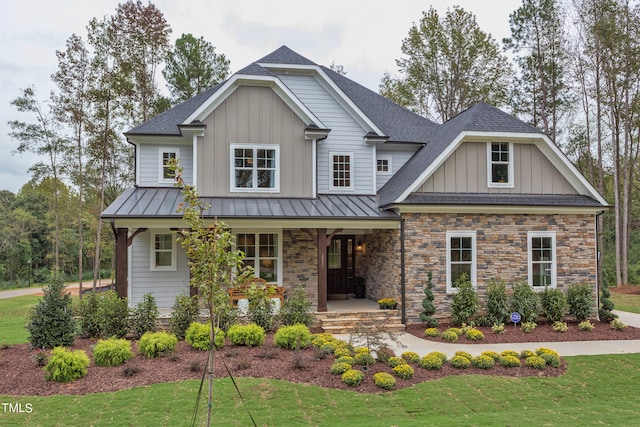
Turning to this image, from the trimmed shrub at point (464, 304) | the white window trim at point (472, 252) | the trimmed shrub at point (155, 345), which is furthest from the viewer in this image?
the white window trim at point (472, 252)

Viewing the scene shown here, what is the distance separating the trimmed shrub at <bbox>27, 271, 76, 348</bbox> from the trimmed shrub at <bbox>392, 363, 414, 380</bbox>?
699 centimetres

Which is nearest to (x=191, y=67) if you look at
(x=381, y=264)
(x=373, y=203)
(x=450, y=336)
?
(x=373, y=203)

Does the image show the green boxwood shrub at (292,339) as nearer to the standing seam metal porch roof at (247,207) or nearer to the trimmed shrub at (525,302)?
the standing seam metal porch roof at (247,207)

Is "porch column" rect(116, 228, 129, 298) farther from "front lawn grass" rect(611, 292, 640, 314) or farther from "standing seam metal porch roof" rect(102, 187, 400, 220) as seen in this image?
"front lawn grass" rect(611, 292, 640, 314)

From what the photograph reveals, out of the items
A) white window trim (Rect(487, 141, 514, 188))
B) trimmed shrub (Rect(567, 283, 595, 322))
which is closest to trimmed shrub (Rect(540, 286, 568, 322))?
trimmed shrub (Rect(567, 283, 595, 322))

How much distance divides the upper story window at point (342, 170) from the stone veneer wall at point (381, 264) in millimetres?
2005

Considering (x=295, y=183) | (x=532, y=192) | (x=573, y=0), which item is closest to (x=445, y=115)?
(x=573, y=0)

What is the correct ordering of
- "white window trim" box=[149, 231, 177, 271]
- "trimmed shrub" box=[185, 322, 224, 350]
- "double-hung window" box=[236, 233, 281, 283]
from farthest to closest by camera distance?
"double-hung window" box=[236, 233, 281, 283] < "white window trim" box=[149, 231, 177, 271] < "trimmed shrub" box=[185, 322, 224, 350]

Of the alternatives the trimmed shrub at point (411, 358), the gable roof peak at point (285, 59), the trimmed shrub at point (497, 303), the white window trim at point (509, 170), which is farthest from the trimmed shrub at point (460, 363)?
the gable roof peak at point (285, 59)

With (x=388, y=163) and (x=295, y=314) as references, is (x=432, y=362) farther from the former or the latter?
(x=388, y=163)

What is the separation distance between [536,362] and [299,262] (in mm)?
7433

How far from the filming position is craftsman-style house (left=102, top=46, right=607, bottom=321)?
40.8 feet

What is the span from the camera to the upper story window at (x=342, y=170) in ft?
49.5

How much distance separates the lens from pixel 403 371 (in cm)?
757
